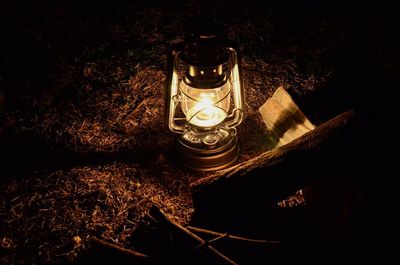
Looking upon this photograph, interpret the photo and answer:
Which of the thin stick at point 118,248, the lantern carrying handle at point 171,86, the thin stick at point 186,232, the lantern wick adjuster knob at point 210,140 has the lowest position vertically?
the thin stick at point 118,248

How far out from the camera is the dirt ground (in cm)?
267

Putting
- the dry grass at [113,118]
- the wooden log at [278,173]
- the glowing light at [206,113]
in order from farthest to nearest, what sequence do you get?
the glowing light at [206,113]
the dry grass at [113,118]
the wooden log at [278,173]

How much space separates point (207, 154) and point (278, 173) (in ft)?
2.44

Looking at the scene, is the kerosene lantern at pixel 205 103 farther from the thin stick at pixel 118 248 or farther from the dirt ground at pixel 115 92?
the thin stick at pixel 118 248

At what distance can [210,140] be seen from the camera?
2.90 m

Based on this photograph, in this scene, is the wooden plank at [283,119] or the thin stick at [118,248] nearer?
the thin stick at [118,248]

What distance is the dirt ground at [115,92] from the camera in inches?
105

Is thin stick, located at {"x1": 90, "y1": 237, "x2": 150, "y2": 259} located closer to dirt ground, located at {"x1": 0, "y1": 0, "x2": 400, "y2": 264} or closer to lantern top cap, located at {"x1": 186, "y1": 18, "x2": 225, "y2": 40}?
dirt ground, located at {"x1": 0, "y1": 0, "x2": 400, "y2": 264}

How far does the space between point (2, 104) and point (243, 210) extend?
2.76 m

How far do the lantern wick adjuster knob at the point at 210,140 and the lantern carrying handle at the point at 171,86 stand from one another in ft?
0.63

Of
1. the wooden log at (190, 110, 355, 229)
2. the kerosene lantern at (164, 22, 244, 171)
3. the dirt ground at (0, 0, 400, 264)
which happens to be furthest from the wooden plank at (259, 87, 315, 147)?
the wooden log at (190, 110, 355, 229)

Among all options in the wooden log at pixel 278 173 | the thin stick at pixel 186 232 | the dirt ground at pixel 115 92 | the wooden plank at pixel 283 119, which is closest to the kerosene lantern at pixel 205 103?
the dirt ground at pixel 115 92

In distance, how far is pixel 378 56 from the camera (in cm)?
425

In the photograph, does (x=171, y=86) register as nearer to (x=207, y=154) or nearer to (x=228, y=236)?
(x=207, y=154)
